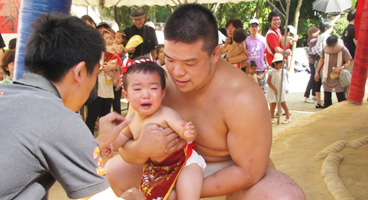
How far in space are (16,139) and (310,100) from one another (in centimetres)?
724

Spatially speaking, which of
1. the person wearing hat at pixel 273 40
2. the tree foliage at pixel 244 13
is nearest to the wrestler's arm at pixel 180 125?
the person wearing hat at pixel 273 40

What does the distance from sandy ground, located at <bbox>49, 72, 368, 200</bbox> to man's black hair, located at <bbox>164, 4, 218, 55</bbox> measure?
1.35 meters

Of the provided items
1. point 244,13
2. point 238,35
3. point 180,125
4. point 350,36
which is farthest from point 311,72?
point 244,13

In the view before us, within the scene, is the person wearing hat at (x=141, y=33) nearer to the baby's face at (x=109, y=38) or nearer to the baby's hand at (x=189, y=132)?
the baby's face at (x=109, y=38)

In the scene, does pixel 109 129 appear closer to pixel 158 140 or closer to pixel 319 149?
pixel 158 140

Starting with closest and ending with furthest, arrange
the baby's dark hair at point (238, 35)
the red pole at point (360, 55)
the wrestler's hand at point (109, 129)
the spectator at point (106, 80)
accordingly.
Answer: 1. the wrestler's hand at point (109, 129)
2. the spectator at point (106, 80)
3. the red pole at point (360, 55)
4. the baby's dark hair at point (238, 35)

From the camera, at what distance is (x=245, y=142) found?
1782 mm

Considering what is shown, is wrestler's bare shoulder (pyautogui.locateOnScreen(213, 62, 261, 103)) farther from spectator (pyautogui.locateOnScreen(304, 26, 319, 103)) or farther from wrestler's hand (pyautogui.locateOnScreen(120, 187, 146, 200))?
spectator (pyautogui.locateOnScreen(304, 26, 319, 103))

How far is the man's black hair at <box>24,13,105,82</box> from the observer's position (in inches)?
48.4

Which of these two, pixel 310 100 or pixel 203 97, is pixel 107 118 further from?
pixel 310 100

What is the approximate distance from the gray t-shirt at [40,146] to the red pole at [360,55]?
4353 mm

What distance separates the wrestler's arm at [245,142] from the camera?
69.7 inches

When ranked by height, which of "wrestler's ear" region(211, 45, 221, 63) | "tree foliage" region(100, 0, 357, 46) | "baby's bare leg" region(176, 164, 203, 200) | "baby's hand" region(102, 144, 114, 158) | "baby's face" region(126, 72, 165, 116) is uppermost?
"tree foliage" region(100, 0, 357, 46)

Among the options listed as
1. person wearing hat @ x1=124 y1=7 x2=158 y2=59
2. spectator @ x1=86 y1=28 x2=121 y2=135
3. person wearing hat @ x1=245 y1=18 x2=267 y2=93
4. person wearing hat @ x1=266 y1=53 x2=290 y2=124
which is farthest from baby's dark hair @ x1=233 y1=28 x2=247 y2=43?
spectator @ x1=86 y1=28 x2=121 y2=135
